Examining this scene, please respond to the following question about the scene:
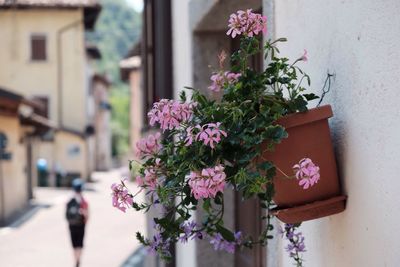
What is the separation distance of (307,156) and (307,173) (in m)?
0.13

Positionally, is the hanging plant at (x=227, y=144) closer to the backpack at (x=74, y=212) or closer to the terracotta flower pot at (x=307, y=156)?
the terracotta flower pot at (x=307, y=156)

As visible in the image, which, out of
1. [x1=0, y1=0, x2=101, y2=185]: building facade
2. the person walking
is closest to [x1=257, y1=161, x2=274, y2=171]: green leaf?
the person walking

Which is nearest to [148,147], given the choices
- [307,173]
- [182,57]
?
[307,173]

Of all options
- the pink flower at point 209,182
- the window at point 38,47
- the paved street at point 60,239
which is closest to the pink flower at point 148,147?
the pink flower at point 209,182

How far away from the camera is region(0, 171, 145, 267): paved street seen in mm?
12375

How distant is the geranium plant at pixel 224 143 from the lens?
1824mm

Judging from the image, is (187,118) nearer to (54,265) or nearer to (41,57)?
(54,265)

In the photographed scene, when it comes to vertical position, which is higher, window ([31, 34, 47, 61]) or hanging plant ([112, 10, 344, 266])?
window ([31, 34, 47, 61])

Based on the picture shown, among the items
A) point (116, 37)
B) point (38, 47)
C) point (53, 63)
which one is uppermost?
point (116, 37)

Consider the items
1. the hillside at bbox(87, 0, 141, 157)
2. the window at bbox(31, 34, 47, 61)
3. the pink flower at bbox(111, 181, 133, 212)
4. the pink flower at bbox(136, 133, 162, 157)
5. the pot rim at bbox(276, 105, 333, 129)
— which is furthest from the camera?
the hillside at bbox(87, 0, 141, 157)

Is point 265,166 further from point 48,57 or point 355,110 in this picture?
point 48,57

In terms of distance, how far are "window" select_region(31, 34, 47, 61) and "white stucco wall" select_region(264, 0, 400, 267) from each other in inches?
1244

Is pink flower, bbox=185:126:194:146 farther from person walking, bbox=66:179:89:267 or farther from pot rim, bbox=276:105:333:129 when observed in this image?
person walking, bbox=66:179:89:267

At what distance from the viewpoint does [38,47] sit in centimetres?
3288
